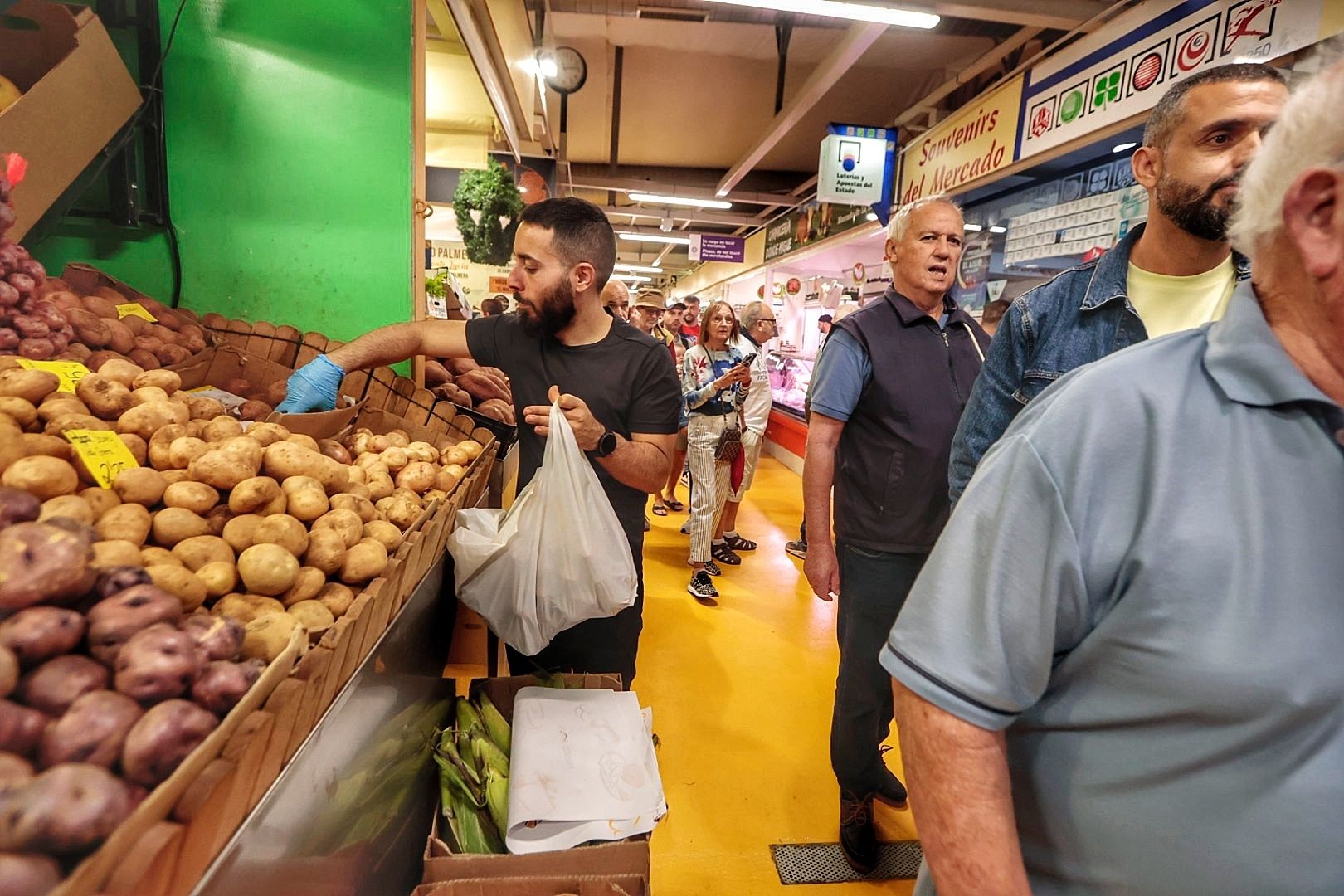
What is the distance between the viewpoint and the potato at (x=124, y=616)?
763mm

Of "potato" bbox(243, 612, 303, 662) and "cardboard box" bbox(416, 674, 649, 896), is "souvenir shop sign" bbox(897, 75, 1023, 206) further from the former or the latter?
"potato" bbox(243, 612, 303, 662)

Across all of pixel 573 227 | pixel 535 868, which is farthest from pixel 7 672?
pixel 573 227

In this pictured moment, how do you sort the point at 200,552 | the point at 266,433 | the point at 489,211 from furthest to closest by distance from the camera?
the point at 489,211 < the point at 266,433 < the point at 200,552

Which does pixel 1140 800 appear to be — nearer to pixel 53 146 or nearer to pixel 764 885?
pixel 764 885

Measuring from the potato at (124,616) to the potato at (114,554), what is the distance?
10 cm

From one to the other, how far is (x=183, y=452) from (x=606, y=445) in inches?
37.9

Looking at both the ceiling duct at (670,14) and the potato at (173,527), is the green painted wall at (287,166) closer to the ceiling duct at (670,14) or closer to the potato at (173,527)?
the potato at (173,527)

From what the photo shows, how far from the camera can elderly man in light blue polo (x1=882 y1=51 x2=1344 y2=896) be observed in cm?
64

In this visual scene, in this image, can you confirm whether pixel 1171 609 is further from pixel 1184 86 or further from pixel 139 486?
pixel 139 486

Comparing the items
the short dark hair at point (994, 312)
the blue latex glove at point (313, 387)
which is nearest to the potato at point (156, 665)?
the blue latex glove at point (313, 387)

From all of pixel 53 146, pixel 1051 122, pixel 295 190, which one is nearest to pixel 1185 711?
pixel 53 146

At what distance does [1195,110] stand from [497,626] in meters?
1.98

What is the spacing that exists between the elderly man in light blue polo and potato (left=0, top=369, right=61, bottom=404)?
61.4 inches

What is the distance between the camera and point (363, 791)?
1.26 metres
